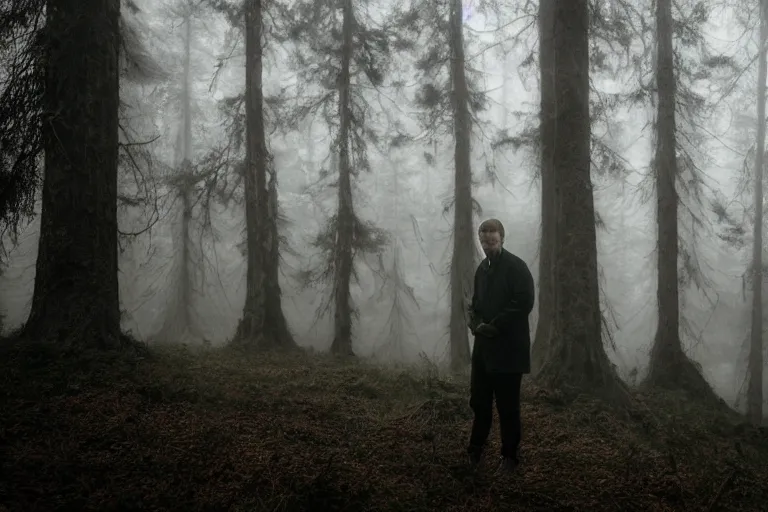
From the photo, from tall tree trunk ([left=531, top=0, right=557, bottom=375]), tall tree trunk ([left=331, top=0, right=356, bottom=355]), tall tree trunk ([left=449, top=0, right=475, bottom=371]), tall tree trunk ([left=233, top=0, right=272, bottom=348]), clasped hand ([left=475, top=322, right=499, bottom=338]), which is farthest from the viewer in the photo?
tall tree trunk ([left=331, top=0, right=356, bottom=355])

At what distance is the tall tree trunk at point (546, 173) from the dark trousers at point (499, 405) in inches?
215

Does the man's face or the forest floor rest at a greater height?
the man's face

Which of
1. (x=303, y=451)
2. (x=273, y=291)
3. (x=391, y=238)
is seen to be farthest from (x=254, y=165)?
(x=391, y=238)

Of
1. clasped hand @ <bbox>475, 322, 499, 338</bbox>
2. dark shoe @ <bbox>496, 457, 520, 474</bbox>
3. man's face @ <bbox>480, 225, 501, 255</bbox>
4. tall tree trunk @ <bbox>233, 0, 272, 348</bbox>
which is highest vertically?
tall tree trunk @ <bbox>233, 0, 272, 348</bbox>

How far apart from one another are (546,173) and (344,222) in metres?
5.75

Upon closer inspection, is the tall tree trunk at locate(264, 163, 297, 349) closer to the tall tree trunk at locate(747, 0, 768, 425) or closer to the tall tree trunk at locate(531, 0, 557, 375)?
the tall tree trunk at locate(531, 0, 557, 375)

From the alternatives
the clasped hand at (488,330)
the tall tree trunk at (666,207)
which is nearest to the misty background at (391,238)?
the tall tree trunk at (666,207)

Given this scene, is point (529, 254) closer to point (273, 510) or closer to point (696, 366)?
point (696, 366)

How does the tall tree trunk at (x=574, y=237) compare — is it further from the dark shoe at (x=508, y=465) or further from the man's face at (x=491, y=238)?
the man's face at (x=491, y=238)

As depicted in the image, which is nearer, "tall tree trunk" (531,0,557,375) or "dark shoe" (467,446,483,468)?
"dark shoe" (467,446,483,468)

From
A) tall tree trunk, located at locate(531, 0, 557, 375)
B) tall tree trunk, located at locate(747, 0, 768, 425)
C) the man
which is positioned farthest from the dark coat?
tall tree trunk, located at locate(747, 0, 768, 425)

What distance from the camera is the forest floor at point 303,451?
3.90m

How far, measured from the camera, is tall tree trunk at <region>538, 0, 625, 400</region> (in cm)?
771

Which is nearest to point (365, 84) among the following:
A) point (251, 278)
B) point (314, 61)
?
point (314, 61)
